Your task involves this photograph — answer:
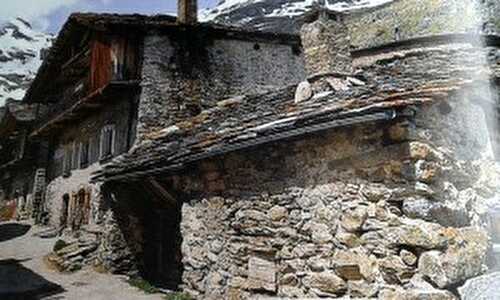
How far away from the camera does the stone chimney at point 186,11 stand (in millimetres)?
16688

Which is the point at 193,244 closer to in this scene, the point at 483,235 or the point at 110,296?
the point at 110,296

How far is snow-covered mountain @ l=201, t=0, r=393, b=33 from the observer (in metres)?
52.1

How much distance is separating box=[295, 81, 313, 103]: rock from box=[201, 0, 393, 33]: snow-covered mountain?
41102 millimetres

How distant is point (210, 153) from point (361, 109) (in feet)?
8.46

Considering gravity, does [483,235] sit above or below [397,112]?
below

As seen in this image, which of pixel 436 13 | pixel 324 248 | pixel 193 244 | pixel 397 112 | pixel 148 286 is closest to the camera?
pixel 397 112

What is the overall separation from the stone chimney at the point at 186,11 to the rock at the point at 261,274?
11851mm

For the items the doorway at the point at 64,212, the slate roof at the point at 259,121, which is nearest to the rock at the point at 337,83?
the slate roof at the point at 259,121

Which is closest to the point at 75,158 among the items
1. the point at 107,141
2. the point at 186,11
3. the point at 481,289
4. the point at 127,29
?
the point at 107,141

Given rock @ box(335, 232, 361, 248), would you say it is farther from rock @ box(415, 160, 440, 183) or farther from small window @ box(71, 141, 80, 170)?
small window @ box(71, 141, 80, 170)

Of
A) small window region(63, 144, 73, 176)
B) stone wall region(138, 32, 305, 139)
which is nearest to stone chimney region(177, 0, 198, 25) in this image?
stone wall region(138, 32, 305, 139)

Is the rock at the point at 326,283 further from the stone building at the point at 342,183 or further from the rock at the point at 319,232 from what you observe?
the rock at the point at 319,232

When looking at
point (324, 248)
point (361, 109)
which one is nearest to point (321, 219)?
point (324, 248)

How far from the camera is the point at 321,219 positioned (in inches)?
219
